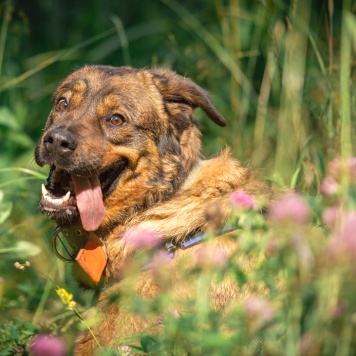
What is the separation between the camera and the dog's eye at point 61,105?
17.0 ft

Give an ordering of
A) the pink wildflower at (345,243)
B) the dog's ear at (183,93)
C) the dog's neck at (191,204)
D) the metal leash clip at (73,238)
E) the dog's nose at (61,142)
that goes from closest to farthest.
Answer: the pink wildflower at (345,243)
the dog's neck at (191,204)
the dog's nose at (61,142)
the metal leash clip at (73,238)
the dog's ear at (183,93)

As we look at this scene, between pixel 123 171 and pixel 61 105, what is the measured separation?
58cm

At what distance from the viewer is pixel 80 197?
4820mm

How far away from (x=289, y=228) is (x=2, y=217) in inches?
99.7

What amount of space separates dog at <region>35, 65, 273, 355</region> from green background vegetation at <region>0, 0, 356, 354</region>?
33 centimetres

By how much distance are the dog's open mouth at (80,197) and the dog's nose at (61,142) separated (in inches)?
7.2

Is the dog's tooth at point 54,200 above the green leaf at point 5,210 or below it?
above

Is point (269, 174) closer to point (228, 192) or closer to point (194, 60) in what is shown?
point (228, 192)

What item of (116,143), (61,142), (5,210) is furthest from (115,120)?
(5,210)

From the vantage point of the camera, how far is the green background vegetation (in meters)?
5.49

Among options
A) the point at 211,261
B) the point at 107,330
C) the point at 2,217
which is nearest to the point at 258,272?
the point at 211,261

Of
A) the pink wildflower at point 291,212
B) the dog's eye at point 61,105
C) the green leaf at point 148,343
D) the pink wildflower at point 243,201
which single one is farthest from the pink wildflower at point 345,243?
the dog's eye at point 61,105

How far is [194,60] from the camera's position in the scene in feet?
27.0

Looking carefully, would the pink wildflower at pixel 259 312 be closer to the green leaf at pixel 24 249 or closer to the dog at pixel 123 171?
the dog at pixel 123 171
